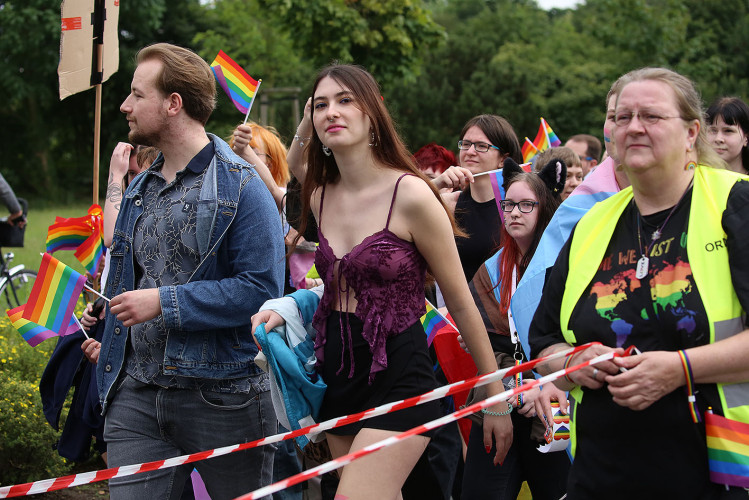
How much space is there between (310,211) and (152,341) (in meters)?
0.82

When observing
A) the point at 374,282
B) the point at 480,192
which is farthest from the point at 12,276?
the point at 374,282

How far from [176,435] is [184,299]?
21.9 inches

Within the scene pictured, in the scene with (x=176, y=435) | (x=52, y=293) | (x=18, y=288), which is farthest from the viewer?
(x=18, y=288)

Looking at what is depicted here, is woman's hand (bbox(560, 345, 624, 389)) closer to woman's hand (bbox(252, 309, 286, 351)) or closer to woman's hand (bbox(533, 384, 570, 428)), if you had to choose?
woman's hand (bbox(533, 384, 570, 428))

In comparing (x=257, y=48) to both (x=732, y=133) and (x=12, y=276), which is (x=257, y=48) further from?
(x=732, y=133)

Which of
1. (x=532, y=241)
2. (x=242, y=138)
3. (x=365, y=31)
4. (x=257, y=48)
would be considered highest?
(x=257, y=48)

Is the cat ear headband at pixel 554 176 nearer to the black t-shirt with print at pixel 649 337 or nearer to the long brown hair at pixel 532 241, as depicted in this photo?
the long brown hair at pixel 532 241

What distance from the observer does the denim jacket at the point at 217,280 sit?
3123mm

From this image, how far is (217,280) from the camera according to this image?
324 centimetres

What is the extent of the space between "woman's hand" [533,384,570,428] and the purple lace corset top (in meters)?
0.66

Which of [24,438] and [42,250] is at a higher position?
[42,250]

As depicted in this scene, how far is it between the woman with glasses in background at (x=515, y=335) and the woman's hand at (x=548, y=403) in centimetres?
16

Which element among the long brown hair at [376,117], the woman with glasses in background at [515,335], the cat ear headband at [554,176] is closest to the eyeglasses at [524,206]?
the woman with glasses in background at [515,335]

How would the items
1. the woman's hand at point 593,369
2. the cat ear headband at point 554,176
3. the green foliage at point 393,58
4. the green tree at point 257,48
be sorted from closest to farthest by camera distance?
the woman's hand at point 593,369 → the cat ear headband at point 554,176 → the green foliage at point 393,58 → the green tree at point 257,48
